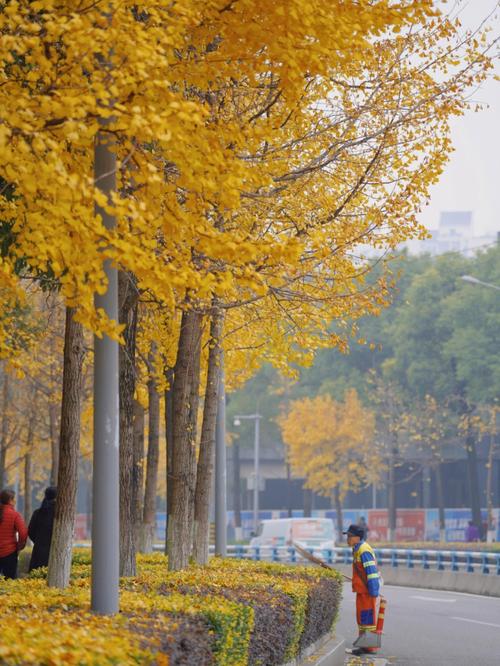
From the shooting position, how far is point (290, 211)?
14.8 metres

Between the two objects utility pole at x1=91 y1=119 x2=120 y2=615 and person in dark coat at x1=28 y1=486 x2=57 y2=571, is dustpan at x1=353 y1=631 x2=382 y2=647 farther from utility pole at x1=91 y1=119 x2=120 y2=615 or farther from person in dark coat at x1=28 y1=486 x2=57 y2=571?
utility pole at x1=91 y1=119 x2=120 y2=615

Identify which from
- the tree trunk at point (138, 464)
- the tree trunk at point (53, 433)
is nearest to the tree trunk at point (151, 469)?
the tree trunk at point (138, 464)

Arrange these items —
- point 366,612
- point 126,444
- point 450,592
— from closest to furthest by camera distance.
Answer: point 126,444 < point 366,612 < point 450,592

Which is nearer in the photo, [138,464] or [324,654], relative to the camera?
[324,654]

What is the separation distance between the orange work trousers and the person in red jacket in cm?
468

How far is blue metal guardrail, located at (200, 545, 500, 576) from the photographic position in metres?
35.8

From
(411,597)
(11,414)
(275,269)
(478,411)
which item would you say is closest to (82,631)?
(275,269)

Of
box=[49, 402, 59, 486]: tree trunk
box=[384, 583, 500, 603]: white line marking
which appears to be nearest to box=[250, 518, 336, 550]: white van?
box=[384, 583, 500, 603]: white line marking

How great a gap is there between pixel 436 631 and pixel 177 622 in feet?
44.9

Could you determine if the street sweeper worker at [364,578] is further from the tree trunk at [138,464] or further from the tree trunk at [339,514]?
the tree trunk at [339,514]

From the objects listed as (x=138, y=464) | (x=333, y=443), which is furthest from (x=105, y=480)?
(x=333, y=443)

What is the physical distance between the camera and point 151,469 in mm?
26656

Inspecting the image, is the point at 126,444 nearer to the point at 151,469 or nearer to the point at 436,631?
the point at 436,631

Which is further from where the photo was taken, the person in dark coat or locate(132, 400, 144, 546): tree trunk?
locate(132, 400, 144, 546): tree trunk
